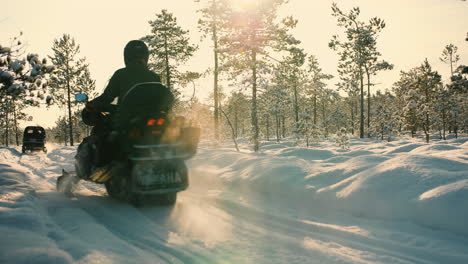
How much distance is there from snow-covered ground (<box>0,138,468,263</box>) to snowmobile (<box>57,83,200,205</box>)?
1.38 ft

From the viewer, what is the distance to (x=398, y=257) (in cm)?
289

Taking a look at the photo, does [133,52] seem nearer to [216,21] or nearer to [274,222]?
[274,222]

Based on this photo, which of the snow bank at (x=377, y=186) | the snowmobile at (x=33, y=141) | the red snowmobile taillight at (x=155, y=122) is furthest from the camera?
the snowmobile at (x=33, y=141)

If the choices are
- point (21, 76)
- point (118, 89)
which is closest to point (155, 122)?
point (118, 89)

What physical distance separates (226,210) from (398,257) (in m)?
2.39

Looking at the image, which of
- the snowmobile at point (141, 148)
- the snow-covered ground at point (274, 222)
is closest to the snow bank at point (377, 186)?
the snow-covered ground at point (274, 222)

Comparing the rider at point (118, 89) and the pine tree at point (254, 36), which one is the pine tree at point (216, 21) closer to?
the pine tree at point (254, 36)

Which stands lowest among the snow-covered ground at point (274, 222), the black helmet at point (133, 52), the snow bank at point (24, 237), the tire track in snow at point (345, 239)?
the tire track in snow at point (345, 239)

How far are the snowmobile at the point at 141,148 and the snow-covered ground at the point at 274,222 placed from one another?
1.38 feet

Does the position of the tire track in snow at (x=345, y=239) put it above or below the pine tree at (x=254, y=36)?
below

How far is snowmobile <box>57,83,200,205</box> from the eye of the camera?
12.6ft

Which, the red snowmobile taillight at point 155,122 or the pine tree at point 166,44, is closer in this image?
the red snowmobile taillight at point 155,122

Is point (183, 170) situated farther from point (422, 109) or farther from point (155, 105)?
point (422, 109)

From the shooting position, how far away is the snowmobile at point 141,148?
3.86 meters
